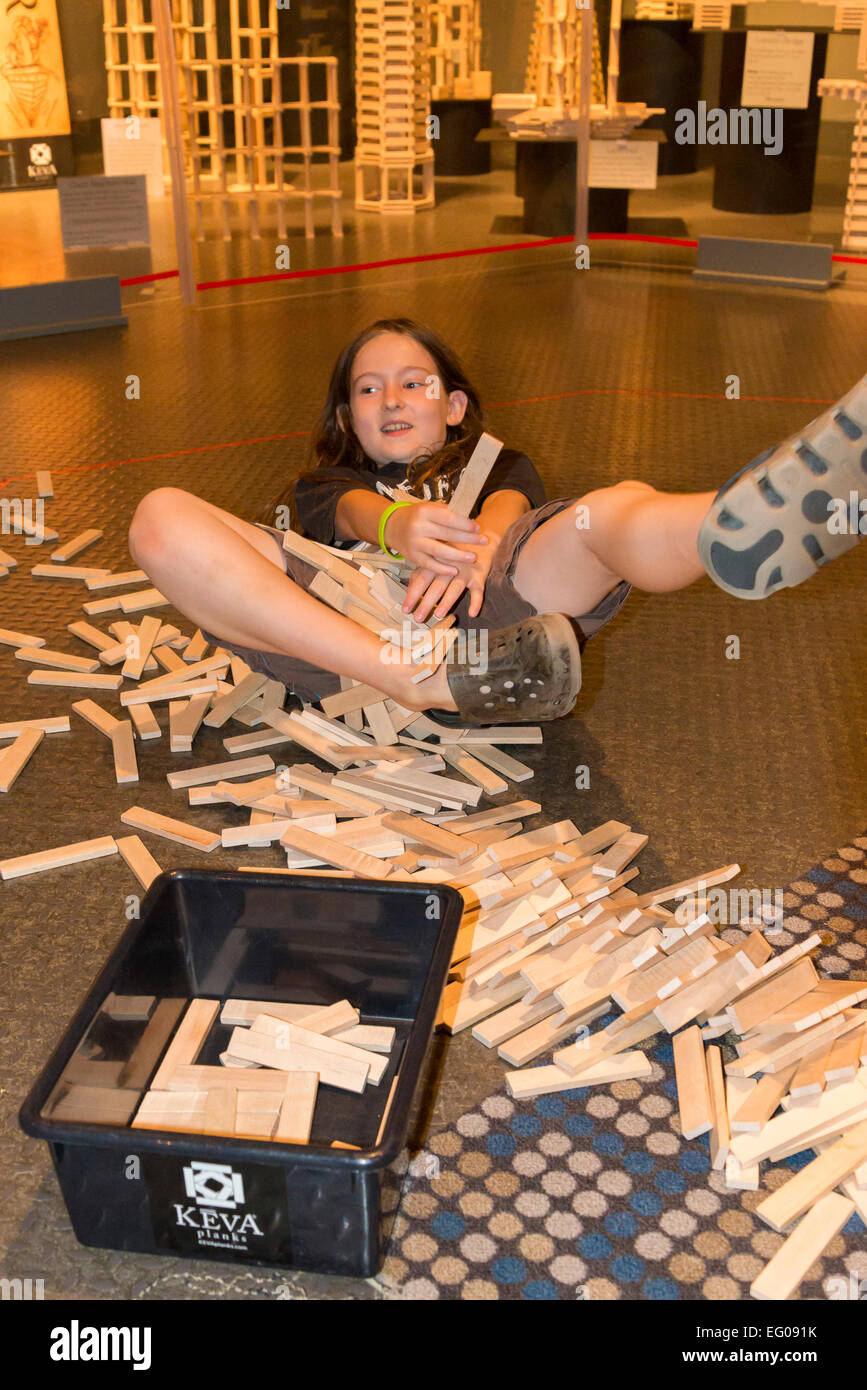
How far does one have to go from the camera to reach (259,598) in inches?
69.7

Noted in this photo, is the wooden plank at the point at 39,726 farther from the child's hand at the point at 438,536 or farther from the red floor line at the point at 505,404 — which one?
the red floor line at the point at 505,404

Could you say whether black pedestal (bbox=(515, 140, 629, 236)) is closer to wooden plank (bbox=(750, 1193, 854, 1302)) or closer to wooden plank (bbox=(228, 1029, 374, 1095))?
wooden plank (bbox=(228, 1029, 374, 1095))

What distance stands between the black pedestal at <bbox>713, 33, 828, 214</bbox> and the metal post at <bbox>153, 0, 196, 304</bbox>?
80.8 inches

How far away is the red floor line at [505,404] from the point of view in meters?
3.25

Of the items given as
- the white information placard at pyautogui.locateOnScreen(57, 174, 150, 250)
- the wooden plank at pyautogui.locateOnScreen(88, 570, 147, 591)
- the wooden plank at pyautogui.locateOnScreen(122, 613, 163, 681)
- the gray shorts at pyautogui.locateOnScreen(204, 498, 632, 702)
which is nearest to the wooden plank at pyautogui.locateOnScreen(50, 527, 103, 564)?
the wooden plank at pyautogui.locateOnScreen(88, 570, 147, 591)

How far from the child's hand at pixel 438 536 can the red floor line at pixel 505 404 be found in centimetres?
162

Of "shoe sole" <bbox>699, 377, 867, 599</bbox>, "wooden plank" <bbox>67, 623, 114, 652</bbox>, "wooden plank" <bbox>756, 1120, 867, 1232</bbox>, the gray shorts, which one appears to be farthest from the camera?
"wooden plank" <bbox>67, 623, 114, 652</bbox>

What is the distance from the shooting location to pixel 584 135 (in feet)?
18.3

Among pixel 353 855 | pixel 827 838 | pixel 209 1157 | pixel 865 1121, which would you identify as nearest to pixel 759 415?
pixel 827 838

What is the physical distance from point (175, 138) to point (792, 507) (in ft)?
13.7

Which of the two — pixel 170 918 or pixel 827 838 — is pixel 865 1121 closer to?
pixel 827 838

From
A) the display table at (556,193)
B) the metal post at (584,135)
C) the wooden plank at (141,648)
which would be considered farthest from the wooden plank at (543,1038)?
the metal post at (584,135)

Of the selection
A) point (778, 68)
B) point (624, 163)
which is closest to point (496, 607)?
point (778, 68)

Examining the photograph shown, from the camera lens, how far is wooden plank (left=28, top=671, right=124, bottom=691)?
2223 millimetres
